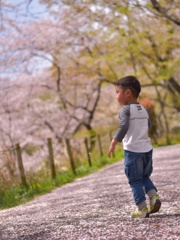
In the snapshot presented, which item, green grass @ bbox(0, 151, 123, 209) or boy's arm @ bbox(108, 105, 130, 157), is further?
green grass @ bbox(0, 151, 123, 209)

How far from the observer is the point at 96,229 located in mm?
4363

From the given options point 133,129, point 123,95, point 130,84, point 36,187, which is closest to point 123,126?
point 133,129

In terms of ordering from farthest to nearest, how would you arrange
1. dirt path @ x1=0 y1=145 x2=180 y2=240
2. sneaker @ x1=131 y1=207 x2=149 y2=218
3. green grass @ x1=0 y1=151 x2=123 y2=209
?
green grass @ x1=0 y1=151 x2=123 y2=209
sneaker @ x1=131 y1=207 x2=149 y2=218
dirt path @ x1=0 y1=145 x2=180 y2=240

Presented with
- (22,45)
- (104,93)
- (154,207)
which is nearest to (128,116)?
(154,207)

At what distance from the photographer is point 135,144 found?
4.93 m

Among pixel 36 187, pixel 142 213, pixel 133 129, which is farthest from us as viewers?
pixel 36 187

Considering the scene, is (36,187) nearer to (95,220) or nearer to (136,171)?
(95,220)

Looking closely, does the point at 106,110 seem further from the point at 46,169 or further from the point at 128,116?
the point at 128,116

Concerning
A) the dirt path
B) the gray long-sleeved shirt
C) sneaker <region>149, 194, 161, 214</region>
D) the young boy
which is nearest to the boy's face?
the young boy

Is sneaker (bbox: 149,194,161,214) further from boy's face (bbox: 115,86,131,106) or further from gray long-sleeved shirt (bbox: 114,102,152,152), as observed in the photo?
boy's face (bbox: 115,86,131,106)

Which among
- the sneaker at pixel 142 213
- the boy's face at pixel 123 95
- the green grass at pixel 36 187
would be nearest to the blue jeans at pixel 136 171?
the sneaker at pixel 142 213

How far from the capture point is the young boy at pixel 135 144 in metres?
4.90

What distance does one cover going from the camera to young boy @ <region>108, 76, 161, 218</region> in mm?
4898

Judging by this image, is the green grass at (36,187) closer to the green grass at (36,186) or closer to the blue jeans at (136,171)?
the green grass at (36,186)
